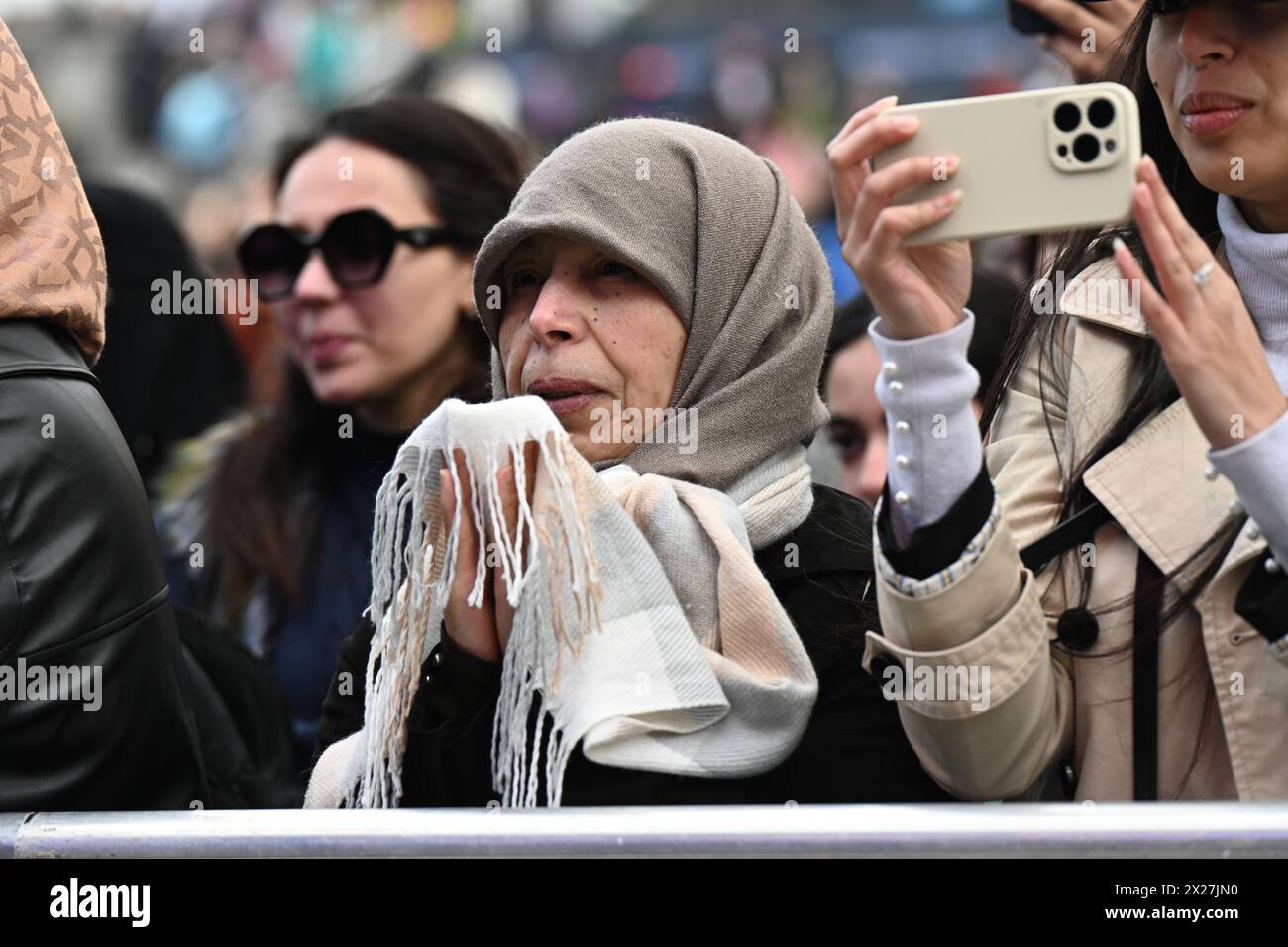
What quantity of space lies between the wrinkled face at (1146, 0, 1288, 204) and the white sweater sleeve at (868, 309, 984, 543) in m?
0.40

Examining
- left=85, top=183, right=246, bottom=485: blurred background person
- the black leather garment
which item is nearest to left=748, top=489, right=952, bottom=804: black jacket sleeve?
the black leather garment

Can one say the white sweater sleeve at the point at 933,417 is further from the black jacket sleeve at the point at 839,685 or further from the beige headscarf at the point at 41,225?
the beige headscarf at the point at 41,225

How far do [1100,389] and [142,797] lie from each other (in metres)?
1.41

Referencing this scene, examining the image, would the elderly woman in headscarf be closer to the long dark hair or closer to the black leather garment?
the black leather garment

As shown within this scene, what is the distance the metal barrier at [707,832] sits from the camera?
1.86 meters

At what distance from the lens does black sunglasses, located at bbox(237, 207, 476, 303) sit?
442cm

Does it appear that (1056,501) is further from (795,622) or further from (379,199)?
(379,199)

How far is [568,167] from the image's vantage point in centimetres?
292

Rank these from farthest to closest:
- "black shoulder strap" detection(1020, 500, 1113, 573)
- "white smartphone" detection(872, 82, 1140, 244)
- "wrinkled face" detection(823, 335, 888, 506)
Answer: "wrinkled face" detection(823, 335, 888, 506) < "black shoulder strap" detection(1020, 500, 1113, 573) < "white smartphone" detection(872, 82, 1140, 244)

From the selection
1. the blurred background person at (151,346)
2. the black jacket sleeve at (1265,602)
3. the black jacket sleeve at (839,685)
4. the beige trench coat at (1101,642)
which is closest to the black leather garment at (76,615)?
the black jacket sleeve at (839,685)

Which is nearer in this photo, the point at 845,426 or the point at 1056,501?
the point at 1056,501

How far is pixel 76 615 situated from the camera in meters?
2.65

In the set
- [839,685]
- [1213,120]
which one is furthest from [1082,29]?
[839,685]
